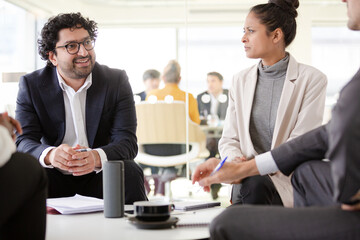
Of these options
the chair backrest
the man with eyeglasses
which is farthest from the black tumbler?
the chair backrest

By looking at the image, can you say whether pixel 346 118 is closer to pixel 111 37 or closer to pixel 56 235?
pixel 56 235

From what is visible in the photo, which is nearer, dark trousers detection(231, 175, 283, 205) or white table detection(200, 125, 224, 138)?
dark trousers detection(231, 175, 283, 205)

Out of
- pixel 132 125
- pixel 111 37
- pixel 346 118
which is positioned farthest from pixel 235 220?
pixel 111 37

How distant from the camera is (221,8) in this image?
22.1 feet

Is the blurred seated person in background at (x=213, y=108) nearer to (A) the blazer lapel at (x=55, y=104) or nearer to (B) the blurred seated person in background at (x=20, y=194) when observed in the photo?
(A) the blazer lapel at (x=55, y=104)

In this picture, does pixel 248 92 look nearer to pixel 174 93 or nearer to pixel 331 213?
pixel 331 213

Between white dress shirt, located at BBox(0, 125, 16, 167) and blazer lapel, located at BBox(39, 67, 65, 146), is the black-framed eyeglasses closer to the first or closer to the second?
blazer lapel, located at BBox(39, 67, 65, 146)

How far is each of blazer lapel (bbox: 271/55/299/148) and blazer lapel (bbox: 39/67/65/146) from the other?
3.85 ft

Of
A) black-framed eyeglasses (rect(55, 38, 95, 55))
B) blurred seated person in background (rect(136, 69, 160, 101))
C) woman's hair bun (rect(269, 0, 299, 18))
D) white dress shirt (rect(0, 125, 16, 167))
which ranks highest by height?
woman's hair bun (rect(269, 0, 299, 18))

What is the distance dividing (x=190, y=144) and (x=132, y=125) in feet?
9.06

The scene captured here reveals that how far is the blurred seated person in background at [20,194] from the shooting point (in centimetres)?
125

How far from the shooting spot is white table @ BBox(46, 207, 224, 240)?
1567 mm

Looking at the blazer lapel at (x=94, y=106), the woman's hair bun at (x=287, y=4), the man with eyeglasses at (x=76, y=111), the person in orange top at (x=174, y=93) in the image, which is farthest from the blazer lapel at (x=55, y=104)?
the person in orange top at (x=174, y=93)

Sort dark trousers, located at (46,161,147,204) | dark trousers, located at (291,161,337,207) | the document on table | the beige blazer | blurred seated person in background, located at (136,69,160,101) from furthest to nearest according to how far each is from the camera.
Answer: blurred seated person in background, located at (136,69,160,101) → dark trousers, located at (46,161,147,204) → the beige blazer → the document on table → dark trousers, located at (291,161,337,207)
